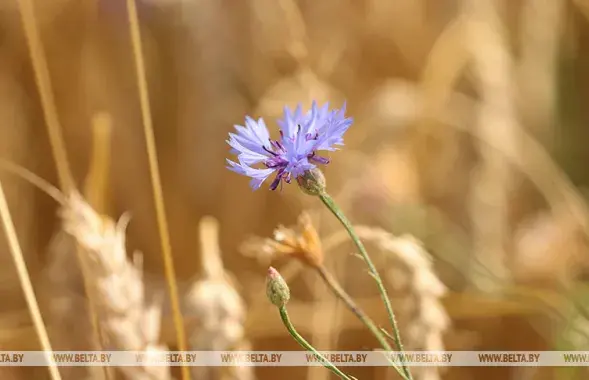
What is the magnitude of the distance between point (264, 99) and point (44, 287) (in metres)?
0.22

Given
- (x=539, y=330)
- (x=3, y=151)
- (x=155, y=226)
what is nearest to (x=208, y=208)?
Result: (x=155, y=226)

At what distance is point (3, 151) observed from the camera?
1.62ft

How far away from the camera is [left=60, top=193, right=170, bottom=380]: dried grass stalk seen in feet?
1.14

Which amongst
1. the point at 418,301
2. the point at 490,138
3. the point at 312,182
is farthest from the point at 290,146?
the point at 490,138

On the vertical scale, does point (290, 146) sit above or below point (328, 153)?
below

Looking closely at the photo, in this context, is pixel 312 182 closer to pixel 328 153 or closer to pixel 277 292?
pixel 277 292

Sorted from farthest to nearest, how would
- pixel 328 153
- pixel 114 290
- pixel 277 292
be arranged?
pixel 328 153, pixel 114 290, pixel 277 292

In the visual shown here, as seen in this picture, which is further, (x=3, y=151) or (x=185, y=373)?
(x=3, y=151)

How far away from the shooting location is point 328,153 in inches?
18.8

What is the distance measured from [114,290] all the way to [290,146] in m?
0.16

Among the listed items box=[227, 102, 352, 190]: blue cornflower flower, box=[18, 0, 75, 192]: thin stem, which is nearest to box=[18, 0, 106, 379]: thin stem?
box=[18, 0, 75, 192]: thin stem

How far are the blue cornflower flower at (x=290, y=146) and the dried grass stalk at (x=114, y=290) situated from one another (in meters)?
0.13

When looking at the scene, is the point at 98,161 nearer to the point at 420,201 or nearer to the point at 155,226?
the point at 155,226

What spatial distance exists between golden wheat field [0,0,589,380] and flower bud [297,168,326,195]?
8.1 inches
